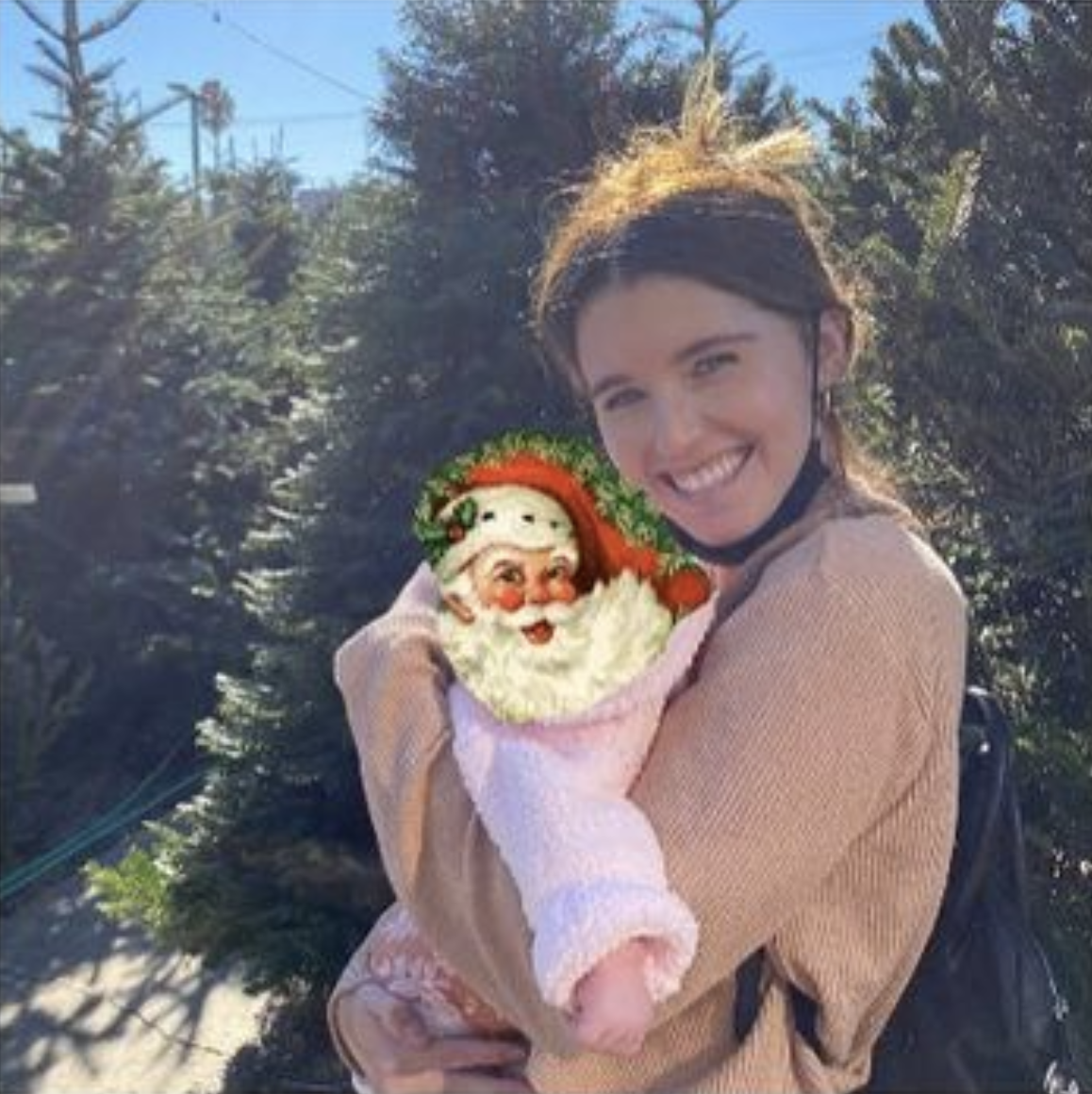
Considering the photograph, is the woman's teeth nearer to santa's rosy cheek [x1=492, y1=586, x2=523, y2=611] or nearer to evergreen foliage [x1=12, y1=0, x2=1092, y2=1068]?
santa's rosy cheek [x1=492, y1=586, x2=523, y2=611]

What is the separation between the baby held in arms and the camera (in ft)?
3.68

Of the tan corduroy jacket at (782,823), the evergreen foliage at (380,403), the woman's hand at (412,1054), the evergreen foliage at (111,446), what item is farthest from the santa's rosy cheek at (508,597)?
the evergreen foliage at (111,446)

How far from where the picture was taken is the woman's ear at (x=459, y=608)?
121cm

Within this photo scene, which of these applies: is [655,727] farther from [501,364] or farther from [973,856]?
[501,364]

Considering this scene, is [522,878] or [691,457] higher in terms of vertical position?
[691,457]

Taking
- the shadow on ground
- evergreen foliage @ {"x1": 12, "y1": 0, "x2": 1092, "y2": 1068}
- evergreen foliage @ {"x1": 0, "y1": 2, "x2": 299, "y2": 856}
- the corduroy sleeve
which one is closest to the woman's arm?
A: the corduroy sleeve

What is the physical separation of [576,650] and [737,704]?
0.43ft

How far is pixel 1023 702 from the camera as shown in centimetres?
274

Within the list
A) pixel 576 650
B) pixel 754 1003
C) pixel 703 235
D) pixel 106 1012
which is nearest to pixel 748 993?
pixel 754 1003

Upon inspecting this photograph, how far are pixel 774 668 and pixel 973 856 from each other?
298 mm

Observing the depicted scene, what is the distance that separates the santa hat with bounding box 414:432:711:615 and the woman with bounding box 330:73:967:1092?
0.27 ft

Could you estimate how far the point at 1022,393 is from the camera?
2775mm

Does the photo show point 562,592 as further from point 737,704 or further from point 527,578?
point 737,704

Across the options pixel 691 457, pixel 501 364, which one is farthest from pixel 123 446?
pixel 691 457
